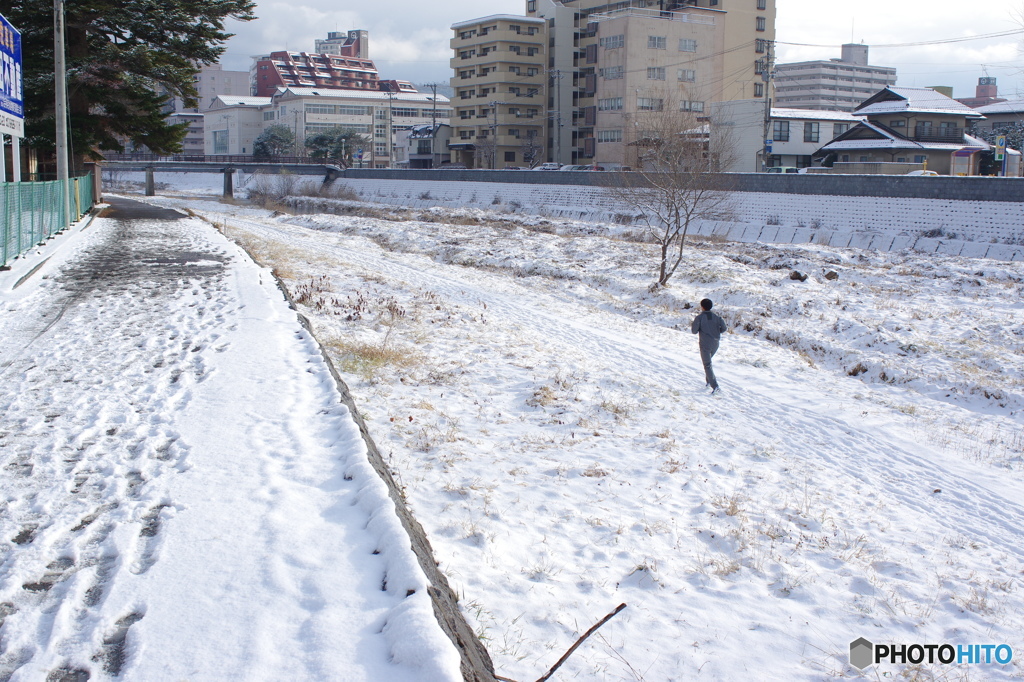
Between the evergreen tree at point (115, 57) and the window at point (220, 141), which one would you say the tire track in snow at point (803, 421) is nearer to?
the evergreen tree at point (115, 57)

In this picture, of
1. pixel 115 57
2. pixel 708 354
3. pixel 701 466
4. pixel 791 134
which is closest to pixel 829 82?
pixel 791 134

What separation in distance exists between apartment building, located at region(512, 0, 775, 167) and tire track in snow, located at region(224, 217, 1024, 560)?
46.1 metres

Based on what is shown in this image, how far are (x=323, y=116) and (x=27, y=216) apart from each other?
98.3 metres

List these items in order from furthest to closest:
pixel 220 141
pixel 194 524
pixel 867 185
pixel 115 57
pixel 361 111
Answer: pixel 220 141, pixel 361 111, pixel 867 185, pixel 115 57, pixel 194 524

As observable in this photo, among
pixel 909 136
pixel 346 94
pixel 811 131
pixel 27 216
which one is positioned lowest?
pixel 27 216

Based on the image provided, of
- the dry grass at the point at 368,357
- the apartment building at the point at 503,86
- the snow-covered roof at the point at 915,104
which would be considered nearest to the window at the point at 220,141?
the apartment building at the point at 503,86

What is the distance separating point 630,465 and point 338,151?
84.5 metres

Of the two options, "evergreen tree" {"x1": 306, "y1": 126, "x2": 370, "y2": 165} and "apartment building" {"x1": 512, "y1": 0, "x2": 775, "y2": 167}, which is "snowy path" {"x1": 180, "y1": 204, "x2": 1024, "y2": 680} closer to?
"apartment building" {"x1": 512, "y1": 0, "x2": 775, "y2": 167}

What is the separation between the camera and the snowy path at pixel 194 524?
3793mm

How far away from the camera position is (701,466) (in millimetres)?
8281

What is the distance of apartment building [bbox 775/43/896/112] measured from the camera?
15525 cm

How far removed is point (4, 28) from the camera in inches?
731

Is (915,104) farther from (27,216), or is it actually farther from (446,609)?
(446,609)

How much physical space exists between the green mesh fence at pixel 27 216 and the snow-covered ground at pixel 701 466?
18.4ft
